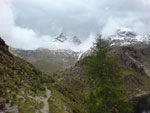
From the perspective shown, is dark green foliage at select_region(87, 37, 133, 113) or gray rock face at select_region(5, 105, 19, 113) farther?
dark green foliage at select_region(87, 37, 133, 113)

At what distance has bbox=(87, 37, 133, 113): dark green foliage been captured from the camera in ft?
89.1

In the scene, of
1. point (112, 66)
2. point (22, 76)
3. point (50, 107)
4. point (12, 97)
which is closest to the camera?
point (12, 97)

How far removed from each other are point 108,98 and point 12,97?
13.6 metres

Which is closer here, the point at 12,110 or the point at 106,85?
the point at 12,110

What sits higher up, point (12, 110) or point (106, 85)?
point (106, 85)

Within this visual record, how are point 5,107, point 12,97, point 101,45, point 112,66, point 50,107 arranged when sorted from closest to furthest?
point 5,107, point 12,97, point 50,107, point 112,66, point 101,45

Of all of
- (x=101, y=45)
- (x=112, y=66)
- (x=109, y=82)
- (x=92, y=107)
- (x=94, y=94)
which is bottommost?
(x=92, y=107)

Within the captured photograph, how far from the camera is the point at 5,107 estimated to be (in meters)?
19.9

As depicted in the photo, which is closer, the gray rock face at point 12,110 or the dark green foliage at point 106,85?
the gray rock face at point 12,110

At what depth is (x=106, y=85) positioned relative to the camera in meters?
26.9

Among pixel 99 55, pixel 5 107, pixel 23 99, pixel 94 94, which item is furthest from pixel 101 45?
pixel 5 107

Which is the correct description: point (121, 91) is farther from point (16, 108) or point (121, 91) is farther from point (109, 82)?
point (16, 108)

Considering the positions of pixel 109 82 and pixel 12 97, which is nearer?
pixel 12 97

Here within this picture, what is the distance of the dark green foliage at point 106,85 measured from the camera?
2715 cm
